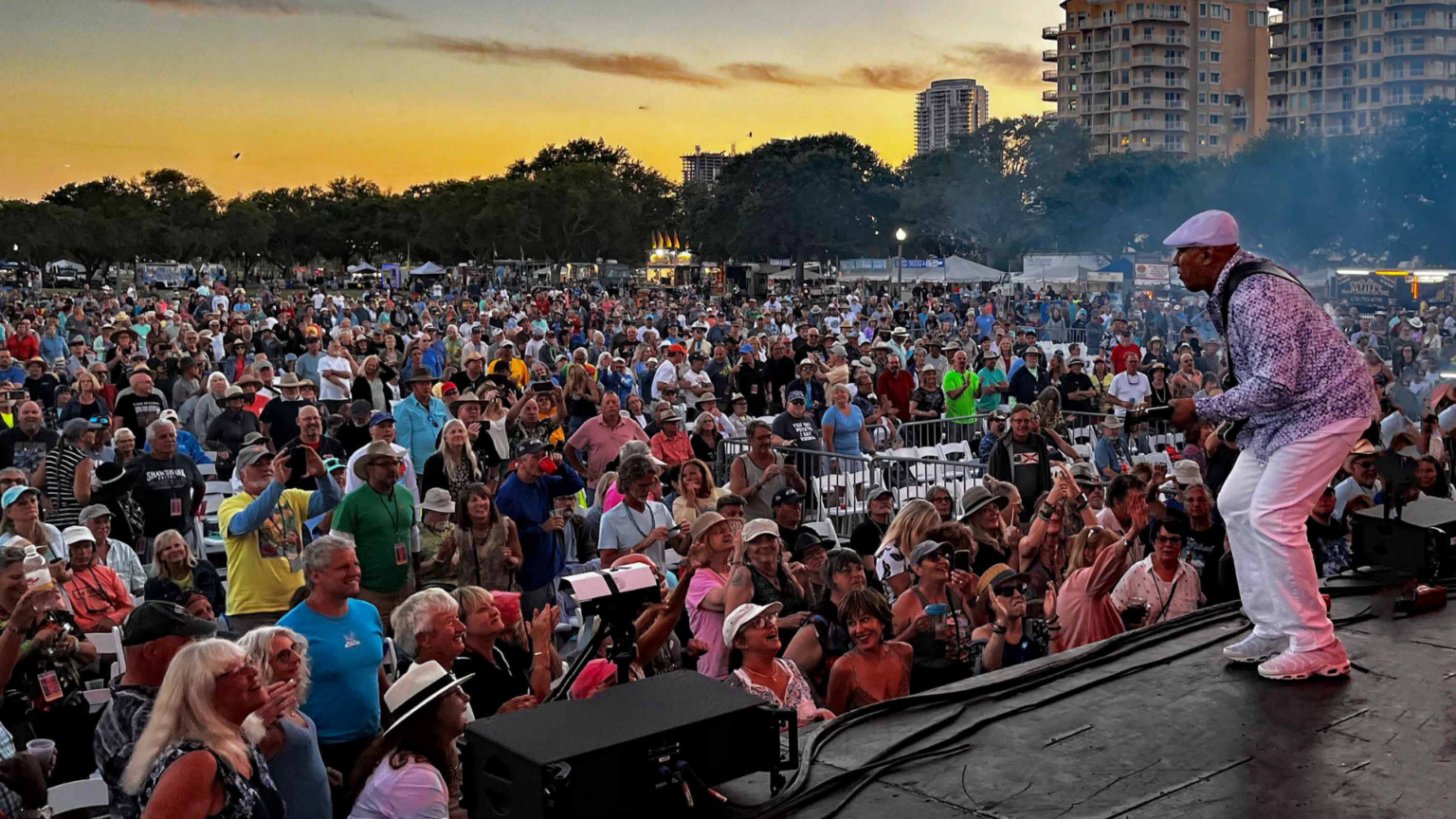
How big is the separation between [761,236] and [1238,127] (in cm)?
7083

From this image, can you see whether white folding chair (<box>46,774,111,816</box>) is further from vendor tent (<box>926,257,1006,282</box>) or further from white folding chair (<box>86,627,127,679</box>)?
vendor tent (<box>926,257,1006,282</box>)

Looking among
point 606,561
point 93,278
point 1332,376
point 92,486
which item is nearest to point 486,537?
point 606,561

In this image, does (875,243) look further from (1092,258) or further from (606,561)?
(606,561)

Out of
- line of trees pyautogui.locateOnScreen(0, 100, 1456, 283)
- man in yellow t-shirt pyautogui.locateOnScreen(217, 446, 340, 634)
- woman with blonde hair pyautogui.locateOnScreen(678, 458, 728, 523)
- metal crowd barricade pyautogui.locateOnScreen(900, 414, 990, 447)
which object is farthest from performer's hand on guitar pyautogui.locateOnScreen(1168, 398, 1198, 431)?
line of trees pyautogui.locateOnScreen(0, 100, 1456, 283)

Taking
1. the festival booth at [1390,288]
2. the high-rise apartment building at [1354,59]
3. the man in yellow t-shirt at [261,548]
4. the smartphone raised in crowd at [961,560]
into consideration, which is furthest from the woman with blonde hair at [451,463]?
the high-rise apartment building at [1354,59]

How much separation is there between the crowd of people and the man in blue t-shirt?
0.01m

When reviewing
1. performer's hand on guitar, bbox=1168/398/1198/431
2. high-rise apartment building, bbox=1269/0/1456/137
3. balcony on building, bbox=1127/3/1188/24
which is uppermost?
balcony on building, bbox=1127/3/1188/24

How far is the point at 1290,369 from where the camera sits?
4.53 m

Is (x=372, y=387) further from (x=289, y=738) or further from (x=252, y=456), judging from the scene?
(x=289, y=738)

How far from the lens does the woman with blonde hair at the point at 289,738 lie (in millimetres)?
4496

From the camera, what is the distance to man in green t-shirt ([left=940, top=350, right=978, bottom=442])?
15.1 metres

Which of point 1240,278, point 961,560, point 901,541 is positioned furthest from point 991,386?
point 1240,278

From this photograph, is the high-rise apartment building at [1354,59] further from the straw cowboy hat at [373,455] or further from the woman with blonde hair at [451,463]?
the straw cowboy hat at [373,455]

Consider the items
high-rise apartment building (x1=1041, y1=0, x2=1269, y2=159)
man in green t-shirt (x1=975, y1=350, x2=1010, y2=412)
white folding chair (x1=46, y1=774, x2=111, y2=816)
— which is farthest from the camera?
high-rise apartment building (x1=1041, y1=0, x2=1269, y2=159)
